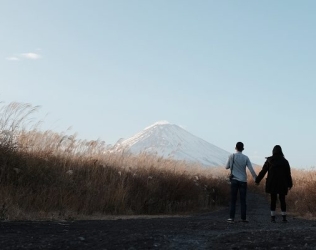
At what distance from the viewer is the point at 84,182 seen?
47.1ft

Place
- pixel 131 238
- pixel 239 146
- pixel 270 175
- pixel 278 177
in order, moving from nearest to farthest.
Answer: pixel 131 238 < pixel 239 146 < pixel 278 177 < pixel 270 175

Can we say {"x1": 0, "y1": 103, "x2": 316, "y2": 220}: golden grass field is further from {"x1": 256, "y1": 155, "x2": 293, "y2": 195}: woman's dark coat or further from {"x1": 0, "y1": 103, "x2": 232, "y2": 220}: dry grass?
{"x1": 256, "y1": 155, "x2": 293, "y2": 195}: woman's dark coat

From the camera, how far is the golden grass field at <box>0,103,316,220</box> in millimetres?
12430

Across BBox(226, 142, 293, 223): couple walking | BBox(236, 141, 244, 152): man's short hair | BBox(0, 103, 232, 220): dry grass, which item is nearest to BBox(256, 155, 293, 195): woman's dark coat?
BBox(226, 142, 293, 223): couple walking

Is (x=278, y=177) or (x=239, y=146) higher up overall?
(x=239, y=146)

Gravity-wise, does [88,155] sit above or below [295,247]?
above

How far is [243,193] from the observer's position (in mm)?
13297

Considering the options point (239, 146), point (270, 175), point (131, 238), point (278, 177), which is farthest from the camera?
point (270, 175)

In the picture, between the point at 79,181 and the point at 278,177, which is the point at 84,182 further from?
the point at 278,177

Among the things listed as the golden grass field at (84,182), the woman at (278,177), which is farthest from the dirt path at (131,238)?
the woman at (278,177)

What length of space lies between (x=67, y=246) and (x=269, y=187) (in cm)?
784

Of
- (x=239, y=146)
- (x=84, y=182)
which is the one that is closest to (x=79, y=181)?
(x=84, y=182)

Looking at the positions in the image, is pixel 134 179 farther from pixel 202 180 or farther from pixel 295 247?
pixel 295 247

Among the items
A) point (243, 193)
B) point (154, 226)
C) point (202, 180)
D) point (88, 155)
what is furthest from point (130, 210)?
point (202, 180)
